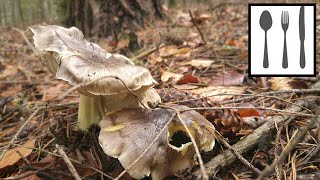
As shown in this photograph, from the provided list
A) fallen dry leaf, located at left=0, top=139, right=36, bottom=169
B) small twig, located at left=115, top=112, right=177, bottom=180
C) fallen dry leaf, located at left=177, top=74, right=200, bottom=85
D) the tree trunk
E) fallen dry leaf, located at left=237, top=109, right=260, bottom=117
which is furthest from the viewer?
the tree trunk

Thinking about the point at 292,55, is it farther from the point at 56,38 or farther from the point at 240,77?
the point at 56,38

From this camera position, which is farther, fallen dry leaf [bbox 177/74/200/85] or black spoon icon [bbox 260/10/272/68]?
black spoon icon [bbox 260/10/272/68]

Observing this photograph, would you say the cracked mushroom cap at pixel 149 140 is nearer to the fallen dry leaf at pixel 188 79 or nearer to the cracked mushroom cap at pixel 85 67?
the cracked mushroom cap at pixel 85 67

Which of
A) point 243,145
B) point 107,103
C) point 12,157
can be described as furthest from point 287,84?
point 12,157

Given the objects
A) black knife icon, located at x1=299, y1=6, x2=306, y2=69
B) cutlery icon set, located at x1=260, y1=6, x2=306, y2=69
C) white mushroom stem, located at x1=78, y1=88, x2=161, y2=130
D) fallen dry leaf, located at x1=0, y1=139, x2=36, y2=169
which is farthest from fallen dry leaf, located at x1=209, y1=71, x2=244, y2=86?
fallen dry leaf, located at x1=0, y1=139, x2=36, y2=169

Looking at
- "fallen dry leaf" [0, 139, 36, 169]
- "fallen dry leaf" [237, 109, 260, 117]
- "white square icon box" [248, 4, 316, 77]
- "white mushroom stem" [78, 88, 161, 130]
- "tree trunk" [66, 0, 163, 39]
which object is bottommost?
"fallen dry leaf" [0, 139, 36, 169]

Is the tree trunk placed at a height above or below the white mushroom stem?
above

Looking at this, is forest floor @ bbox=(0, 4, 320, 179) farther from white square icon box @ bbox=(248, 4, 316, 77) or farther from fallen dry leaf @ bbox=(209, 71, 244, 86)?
white square icon box @ bbox=(248, 4, 316, 77)

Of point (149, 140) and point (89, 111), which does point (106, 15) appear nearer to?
point (89, 111)

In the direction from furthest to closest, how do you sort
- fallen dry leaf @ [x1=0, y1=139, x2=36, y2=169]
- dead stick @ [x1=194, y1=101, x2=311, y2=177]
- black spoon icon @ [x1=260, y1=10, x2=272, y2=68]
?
black spoon icon @ [x1=260, y1=10, x2=272, y2=68], fallen dry leaf @ [x1=0, y1=139, x2=36, y2=169], dead stick @ [x1=194, y1=101, x2=311, y2=177]
